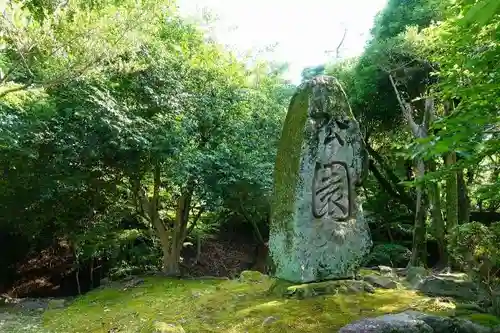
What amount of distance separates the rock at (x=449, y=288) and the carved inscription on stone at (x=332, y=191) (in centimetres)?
144

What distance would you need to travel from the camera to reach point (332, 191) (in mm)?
5727

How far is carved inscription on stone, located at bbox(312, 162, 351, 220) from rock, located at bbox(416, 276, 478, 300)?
1.44m

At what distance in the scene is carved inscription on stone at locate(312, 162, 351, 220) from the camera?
562 cm

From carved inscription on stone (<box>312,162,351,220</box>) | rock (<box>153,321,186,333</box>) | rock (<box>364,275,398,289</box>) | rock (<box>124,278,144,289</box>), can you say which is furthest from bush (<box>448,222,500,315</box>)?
rock (<box>124,278,144,289</box>)

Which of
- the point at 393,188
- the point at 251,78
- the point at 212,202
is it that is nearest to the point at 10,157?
the point at 212,202

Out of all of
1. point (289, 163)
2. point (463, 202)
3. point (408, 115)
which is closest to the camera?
point (289, 163)

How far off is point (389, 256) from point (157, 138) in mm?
7536

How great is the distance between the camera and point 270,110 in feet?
38.6

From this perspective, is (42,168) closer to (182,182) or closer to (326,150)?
(182,182)

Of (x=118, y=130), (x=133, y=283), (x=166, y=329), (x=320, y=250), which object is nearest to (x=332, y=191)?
(x=320, y=250)

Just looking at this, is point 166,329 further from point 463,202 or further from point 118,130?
point 463,202

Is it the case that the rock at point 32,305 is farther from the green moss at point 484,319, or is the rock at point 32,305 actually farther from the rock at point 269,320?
the green moss at point 484,319

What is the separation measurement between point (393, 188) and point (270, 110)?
6.68 m

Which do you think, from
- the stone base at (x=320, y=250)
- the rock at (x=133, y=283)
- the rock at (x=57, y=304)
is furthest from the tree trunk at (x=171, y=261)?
the stone base at (x=320, y=250)
